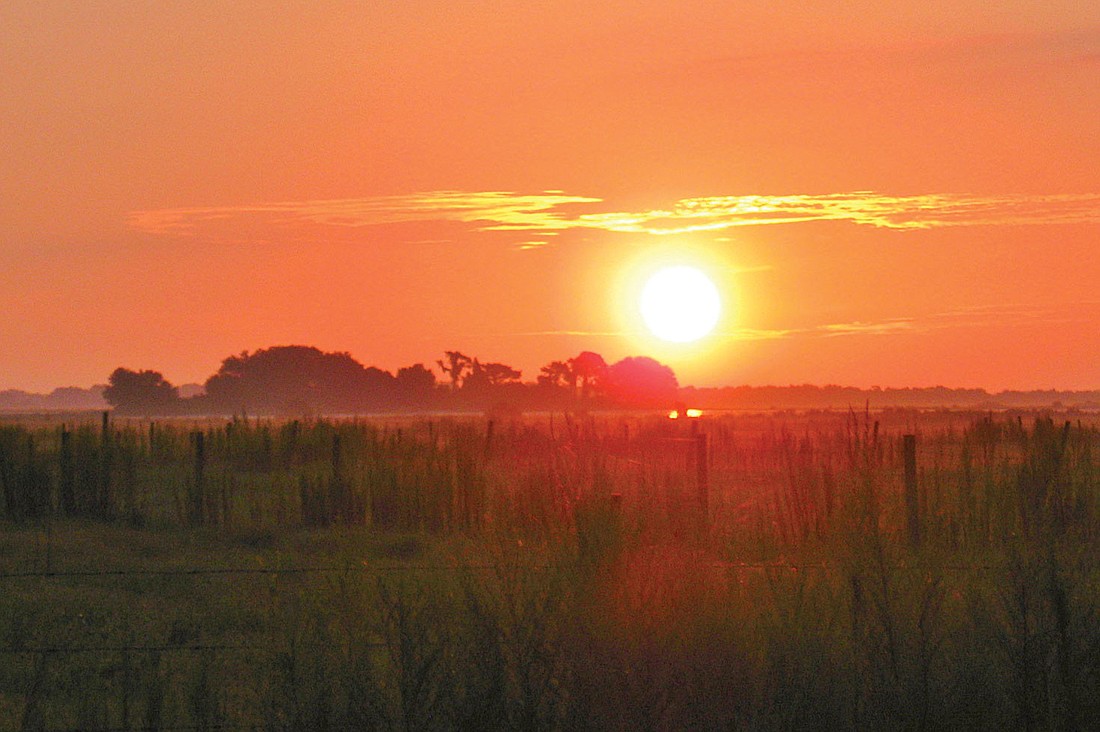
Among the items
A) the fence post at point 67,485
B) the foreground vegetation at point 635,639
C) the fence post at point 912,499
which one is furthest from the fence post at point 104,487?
the fence post at point 912,499

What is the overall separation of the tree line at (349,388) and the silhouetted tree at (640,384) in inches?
3.8

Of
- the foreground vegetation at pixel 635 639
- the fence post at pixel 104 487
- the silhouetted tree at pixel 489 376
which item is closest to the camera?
the foreground vegetation at pixel 635 639

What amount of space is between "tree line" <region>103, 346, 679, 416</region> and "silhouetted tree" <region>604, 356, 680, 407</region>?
96 millimetres

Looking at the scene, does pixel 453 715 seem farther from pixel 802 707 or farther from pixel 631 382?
pixel 631 382

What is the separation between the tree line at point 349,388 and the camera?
116m

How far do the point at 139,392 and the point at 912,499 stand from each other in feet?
367

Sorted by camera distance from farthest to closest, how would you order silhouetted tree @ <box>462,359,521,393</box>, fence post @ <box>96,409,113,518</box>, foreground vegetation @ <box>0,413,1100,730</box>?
silhouetted tree @ <box>462,359,521,393</box>
fence post @ <box>96,409,113,518</box>
foreground vegetation @ <box>0,413,1100,730</box>

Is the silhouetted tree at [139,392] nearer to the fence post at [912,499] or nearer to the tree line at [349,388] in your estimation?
the tree line at [349,388]

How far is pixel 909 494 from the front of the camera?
40.4ft

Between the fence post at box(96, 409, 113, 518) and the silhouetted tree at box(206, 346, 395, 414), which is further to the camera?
the silhouetted tree at box(206, 346, 395, 414)

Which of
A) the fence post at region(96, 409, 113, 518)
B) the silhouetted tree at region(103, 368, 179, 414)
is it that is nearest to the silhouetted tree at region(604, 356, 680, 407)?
the silhouetted tree at region(103, 368, 179, 414)

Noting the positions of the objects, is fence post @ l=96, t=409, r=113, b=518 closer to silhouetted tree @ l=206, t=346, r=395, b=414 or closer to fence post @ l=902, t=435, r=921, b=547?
fence post @ l=902, t=435, r=921, b=547

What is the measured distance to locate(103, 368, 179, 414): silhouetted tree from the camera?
11544 cm

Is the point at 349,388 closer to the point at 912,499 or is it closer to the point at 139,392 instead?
the point at 139,392
